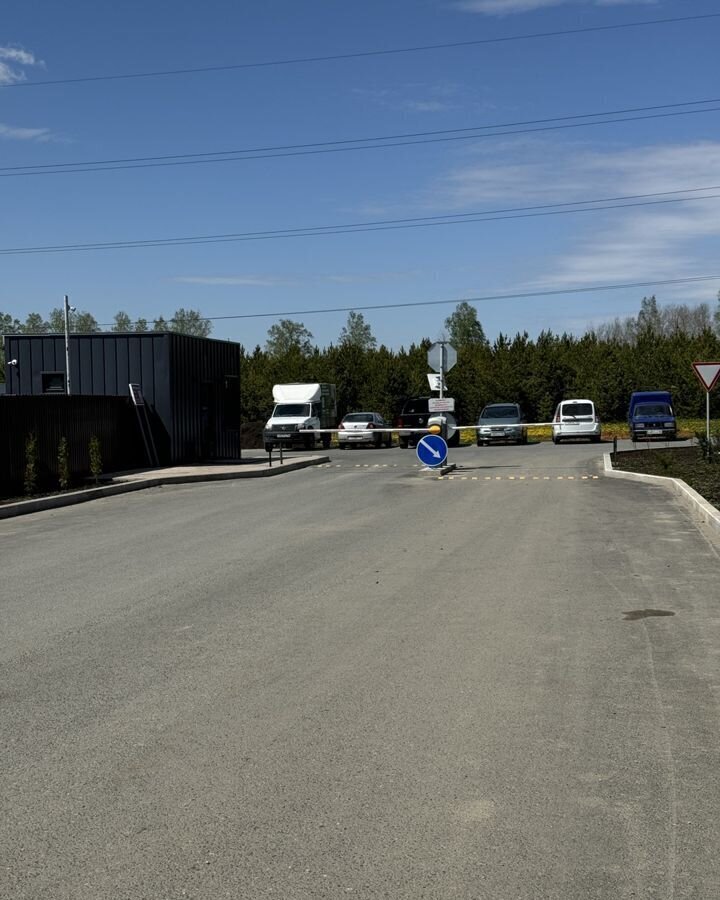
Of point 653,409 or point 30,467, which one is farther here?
point 653,409

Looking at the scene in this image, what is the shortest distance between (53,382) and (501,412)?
23994mm

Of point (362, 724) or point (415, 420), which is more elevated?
point (415, 420)

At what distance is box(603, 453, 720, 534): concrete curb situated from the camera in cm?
1499

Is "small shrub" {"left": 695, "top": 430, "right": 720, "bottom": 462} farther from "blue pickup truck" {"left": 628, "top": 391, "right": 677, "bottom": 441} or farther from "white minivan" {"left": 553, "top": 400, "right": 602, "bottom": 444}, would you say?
"white minivan" {"left": 553, "top": 400, "right": 602, "bottom": 444}

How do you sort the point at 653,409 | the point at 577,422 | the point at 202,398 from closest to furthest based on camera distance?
the point at 202,398
the point at 653,409
the point at 577,422

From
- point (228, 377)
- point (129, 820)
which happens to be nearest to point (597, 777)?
point (129, 820)

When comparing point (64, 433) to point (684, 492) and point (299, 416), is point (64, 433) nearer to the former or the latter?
point (684, 492)

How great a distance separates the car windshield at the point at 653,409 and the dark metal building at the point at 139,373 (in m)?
21.5

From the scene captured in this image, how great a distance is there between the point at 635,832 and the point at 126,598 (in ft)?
20.8

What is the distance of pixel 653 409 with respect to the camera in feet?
149

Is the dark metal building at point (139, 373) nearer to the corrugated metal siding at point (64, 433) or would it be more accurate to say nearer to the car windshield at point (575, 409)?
the corrugated metal siding at point (64, 433)

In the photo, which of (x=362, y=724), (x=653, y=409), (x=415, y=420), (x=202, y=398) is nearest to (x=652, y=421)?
(x=653, y=409)

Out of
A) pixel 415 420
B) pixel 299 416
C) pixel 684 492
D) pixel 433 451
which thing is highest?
pixel 299 416

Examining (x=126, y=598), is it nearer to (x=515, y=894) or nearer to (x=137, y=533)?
(x=137, y=533)
